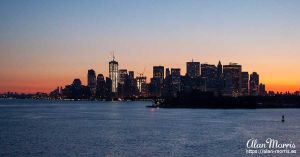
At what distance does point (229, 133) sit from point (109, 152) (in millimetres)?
36507

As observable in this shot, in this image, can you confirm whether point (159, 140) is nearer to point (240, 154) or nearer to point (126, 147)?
point (126, 147)

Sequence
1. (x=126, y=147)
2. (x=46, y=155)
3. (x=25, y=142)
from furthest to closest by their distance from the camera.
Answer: (x=25, y=142) → (x=126, y=147) → (x=46, y=155)

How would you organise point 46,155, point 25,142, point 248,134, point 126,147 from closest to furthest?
point 46,155
point 126,147
point 25,142
point 248,134

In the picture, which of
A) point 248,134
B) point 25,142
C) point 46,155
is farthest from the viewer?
point 248,134

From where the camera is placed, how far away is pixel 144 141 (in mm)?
83125

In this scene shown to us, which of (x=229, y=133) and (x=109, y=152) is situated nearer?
(x=109, y=152)

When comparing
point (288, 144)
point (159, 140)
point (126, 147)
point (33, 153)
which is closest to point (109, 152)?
point (126, 147)

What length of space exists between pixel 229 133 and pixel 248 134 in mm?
4043

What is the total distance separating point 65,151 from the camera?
2771 inches

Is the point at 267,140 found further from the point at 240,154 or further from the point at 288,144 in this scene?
the point at 240,154

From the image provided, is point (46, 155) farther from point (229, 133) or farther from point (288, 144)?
point (229, 133)

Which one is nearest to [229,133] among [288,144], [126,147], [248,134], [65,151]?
[248,134]

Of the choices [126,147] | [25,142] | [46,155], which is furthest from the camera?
[25,142]

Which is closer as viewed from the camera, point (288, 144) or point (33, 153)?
point (33, 153)
